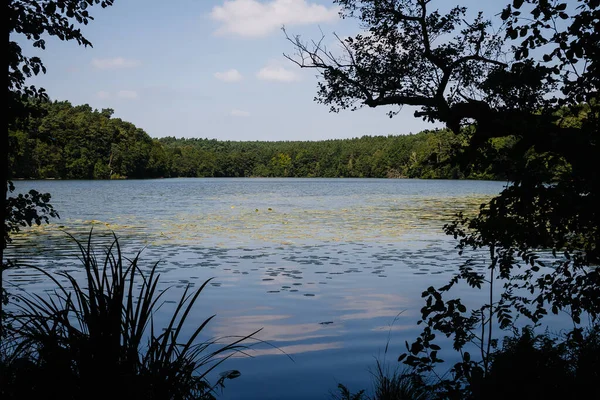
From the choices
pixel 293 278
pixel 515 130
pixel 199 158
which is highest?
pixel 199 158

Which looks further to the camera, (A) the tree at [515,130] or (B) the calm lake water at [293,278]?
(B) the calm lake water at [293,278]

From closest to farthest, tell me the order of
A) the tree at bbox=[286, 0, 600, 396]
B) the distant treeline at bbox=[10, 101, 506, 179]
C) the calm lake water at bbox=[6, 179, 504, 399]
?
the tree at bbox=[286, 0, 600, 396], the calm lake water at bbox=[6, 179, 504, 399], the distant treeline at bbox=[10, 101, 506, 179]

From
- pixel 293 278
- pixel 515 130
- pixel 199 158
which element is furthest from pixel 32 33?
pixel 199 158

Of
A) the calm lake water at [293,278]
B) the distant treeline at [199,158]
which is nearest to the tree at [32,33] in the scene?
the calm lake water at [293,278]

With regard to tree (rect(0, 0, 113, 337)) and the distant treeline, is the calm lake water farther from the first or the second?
the distant treeline

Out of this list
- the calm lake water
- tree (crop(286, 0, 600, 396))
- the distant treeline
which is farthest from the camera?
the distant treeline

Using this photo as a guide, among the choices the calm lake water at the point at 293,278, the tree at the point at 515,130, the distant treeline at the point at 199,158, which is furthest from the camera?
the distant treeline at the point at 199,158

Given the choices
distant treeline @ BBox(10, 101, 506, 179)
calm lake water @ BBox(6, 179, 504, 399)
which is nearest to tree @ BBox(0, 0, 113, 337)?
calm lake water @ BBox(6, 179, 504, 399)

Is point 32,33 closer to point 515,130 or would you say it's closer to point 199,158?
point 515,130

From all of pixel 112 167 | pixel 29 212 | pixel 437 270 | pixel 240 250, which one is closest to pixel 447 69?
pixel 29 212

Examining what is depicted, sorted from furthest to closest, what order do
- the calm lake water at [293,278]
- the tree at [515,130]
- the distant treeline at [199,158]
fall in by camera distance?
the distant treeline at [199,158] → the calm lake water at [293,278] → the tree at [515,130]

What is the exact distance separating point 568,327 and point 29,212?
760 cm

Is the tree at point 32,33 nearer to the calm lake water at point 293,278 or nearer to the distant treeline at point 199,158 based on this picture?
the calm lake water at point 293,278

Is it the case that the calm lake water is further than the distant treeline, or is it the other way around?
the distant treeline
